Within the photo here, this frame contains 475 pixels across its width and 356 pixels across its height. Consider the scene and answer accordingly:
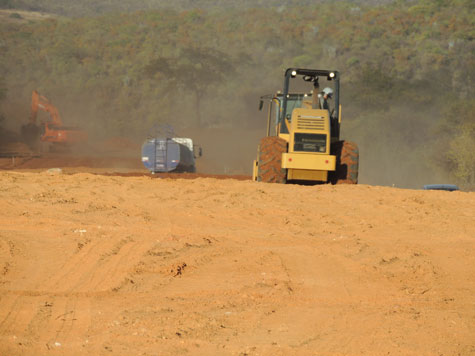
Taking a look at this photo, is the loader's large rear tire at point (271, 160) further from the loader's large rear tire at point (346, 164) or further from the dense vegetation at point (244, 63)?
the dense vegetation at point (244, 63)

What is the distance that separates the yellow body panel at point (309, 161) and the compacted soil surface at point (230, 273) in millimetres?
2803

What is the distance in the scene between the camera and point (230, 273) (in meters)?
7.62

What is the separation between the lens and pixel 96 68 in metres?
71.4

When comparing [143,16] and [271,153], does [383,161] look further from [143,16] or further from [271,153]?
[143,16]

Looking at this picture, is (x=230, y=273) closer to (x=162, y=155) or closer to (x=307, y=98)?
(x=307, y=98)

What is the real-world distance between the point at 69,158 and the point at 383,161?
1890cm

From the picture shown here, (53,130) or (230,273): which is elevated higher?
(230,273)

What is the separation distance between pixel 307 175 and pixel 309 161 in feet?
1.57

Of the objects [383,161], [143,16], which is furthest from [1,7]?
[383,161]

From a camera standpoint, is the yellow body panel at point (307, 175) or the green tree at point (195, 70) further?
the green tree at point (195, 70)

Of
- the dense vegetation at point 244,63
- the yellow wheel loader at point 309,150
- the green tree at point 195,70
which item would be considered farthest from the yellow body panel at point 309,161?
the green tree at point 195,70

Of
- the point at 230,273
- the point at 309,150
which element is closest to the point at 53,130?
the point at 309,150

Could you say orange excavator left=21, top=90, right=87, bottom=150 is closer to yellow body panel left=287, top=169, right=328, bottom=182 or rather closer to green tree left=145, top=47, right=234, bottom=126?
green tree left=145, top=47, right=234, bottom=126

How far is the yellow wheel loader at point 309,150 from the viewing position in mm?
15750
